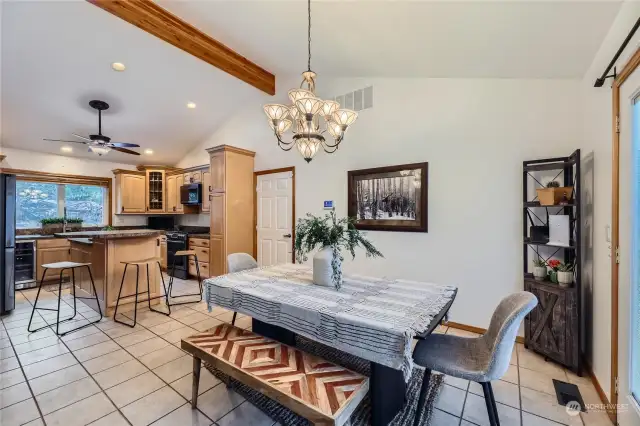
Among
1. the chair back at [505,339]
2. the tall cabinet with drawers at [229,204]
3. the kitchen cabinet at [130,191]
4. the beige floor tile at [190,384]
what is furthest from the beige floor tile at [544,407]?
the kitchen cabinet at [130,191]

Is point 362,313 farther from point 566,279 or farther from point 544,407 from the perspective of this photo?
point 566,279

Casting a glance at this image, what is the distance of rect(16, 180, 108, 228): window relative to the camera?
518 cm

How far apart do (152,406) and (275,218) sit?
326 cm

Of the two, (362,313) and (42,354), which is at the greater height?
(362,313)

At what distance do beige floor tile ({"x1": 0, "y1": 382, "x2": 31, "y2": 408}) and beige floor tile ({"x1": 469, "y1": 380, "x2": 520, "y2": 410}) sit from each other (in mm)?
3276

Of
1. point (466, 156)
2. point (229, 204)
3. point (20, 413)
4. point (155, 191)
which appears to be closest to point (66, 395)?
point (20, 413)

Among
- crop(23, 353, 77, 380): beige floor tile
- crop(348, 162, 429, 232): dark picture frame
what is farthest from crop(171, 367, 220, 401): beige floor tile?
crop(348, 162, 429, 232): dark picture frame

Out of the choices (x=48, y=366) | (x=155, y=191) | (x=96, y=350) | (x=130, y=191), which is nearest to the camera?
(x=48, y=366)

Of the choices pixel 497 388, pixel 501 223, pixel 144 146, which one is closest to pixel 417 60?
pixel 501 223

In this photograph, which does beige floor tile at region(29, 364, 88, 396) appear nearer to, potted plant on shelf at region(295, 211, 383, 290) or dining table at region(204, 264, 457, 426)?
dining table at region(204, 264, 457, 426)

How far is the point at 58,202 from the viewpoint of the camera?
219 inches

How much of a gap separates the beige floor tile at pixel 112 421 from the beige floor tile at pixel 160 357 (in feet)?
1.84

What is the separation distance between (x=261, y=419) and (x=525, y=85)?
3626 millimetres

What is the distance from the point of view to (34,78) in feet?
11.9
